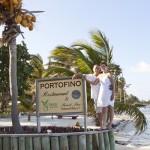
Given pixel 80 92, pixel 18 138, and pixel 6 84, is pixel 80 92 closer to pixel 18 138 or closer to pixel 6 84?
pixel 18 138

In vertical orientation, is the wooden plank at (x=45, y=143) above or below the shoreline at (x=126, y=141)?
above

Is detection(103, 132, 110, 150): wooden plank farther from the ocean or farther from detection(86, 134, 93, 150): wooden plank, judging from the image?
the ocean

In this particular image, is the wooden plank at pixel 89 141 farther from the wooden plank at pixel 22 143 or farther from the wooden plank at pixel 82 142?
the wooden plank at pixel 22 143

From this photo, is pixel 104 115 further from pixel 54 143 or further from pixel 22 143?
pixel 22 143

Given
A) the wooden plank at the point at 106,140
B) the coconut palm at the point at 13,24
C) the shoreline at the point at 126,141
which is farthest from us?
the shoreline at the point at 126,141

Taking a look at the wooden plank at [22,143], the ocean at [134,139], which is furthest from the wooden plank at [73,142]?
the ocean at [134,139]

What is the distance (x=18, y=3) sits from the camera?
335 inches

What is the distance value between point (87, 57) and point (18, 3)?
7.85 meters

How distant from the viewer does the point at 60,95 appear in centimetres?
877

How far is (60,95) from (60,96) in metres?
0.02

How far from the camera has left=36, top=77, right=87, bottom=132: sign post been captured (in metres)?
8.62

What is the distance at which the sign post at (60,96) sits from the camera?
8.62 m

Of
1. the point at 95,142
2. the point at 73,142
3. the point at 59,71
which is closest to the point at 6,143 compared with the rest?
the point at 73,142

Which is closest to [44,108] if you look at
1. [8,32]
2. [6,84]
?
[8,32]
